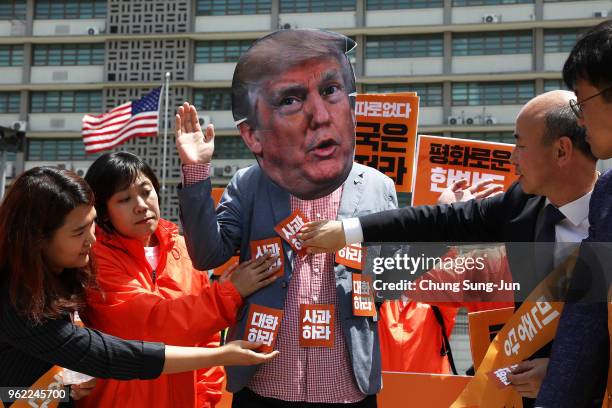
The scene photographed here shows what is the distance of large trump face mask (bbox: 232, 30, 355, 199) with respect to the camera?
179 cm

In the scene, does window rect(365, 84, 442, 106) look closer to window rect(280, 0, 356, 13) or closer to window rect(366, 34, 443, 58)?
window rect(366, 34, 443, 58)

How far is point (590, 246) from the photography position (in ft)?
4.53

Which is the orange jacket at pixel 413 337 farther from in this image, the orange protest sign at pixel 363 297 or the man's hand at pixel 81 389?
the man's hand at pixel 81 389

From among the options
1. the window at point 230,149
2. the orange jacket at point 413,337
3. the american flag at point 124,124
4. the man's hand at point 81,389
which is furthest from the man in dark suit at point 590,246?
the window at point 230,149

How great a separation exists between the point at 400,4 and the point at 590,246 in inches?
739

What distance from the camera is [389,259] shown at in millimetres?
1754

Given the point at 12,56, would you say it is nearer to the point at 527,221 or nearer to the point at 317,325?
the point at 317,325

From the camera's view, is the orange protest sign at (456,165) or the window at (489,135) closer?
the orange protest sign at (456,165)

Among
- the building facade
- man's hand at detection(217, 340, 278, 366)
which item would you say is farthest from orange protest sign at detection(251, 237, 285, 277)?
the building facade

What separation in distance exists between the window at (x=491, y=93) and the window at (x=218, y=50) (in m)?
6.00

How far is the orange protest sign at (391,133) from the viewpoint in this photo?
2.72 m

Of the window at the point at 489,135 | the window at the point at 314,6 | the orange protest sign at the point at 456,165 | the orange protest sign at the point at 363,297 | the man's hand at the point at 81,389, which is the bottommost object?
the man's hand at the point at 81,389

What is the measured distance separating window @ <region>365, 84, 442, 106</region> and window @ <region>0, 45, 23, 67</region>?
10116 millimetres

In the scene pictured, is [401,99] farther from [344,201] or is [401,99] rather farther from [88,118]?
[88,118]
